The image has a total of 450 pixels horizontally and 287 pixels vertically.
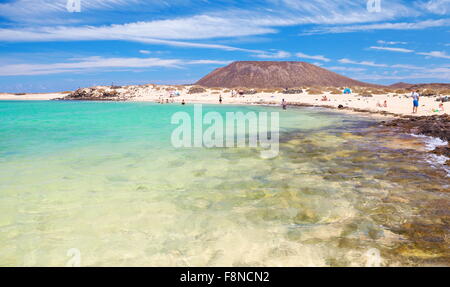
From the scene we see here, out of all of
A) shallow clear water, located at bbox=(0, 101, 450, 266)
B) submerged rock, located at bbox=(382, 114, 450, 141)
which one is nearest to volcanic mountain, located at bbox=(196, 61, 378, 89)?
submerged rock, located at bbox=(382, 114, 450, 141)

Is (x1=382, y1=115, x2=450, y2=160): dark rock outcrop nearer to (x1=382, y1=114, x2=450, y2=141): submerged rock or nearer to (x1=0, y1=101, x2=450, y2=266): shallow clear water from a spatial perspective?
(x1=382, y1=114, x2=450, y2=141): submerged rock

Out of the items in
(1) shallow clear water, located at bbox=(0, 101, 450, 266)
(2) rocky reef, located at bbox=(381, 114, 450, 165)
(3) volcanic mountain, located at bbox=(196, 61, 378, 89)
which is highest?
(3) volcanic mountain, located at bbox=(196, 61, 378, 89)

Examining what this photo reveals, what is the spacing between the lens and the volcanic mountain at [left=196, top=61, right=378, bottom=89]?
15225cm

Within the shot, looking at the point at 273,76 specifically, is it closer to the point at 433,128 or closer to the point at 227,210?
the point at 433,128

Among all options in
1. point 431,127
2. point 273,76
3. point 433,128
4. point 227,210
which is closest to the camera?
point 227,210

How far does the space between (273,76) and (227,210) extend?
15700 centimetres

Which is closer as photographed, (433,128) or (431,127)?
(433,128)

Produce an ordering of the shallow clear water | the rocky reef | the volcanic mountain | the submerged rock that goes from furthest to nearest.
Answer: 1. the volcanic mountain
2. the submerged rock
3. the rocky reef
4. the shallow clear water

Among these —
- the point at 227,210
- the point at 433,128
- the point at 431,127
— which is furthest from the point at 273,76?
the point at 227,210

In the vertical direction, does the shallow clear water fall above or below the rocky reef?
below

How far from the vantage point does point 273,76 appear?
15712cm

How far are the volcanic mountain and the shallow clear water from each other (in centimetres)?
13948

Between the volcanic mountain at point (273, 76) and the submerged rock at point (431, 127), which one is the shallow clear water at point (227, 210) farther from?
the volcanic mountain at point (273, 76)

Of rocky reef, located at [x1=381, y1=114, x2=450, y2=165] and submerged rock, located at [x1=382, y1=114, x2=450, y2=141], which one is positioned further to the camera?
submerged rock, located at [x1=382, y1=114, x2=450, y2=141]
